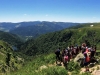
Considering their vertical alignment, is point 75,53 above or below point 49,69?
below

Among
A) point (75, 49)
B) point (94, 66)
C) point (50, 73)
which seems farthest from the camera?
point (75, 49)

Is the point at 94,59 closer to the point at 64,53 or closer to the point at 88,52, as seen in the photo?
the point at 88,52

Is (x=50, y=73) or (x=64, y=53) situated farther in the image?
(x=64, y=53)

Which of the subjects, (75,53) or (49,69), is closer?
(49,69)

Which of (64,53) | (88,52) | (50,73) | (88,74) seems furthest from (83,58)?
(50,73)

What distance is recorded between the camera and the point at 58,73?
22094 mm

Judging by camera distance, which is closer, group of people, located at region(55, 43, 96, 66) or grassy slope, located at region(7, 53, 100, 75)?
grassy slope, located at region(7, 53, 100, 75)

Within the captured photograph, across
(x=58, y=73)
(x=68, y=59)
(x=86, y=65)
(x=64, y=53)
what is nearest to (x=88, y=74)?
(x=58, y=73)

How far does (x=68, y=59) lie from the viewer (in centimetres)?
3111

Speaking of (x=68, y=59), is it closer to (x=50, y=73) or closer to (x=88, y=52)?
(x=88, y=52)

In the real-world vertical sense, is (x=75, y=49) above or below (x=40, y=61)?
above

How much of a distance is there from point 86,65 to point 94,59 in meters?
1.81

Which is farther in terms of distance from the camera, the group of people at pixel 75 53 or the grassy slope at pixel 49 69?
the group of people at pixel 75 53

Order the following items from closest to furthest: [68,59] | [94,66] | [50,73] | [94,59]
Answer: [50,73] < [94,66] < [94,59] < [68,59]
